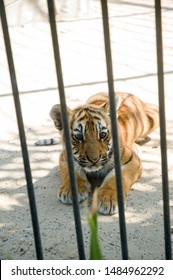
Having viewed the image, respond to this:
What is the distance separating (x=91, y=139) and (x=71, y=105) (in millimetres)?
1979

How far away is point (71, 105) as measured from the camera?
18.1 ft

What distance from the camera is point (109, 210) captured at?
3.54 m

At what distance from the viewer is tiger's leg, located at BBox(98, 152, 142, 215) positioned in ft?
11.6

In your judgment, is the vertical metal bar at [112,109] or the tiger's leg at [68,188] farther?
the tiger's leg at [68,188]

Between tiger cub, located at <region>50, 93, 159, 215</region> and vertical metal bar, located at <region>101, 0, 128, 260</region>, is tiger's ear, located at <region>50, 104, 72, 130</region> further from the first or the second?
vertical metal bar, located at <region>101, 0, 128, 260</region>

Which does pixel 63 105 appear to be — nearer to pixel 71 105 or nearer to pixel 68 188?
pixel 68 188

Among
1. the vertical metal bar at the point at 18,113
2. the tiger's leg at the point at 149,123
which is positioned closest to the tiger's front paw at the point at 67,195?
the tiger's leg at the point at 149,123

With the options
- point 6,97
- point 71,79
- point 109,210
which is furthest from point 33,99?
point 109,210

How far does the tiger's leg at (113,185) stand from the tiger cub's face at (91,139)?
0.46 ft

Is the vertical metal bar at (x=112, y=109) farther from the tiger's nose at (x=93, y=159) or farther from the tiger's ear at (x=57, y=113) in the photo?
the tiger's ear at (x=57, y=113)

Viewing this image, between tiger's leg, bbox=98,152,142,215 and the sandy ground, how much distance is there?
0.06 m

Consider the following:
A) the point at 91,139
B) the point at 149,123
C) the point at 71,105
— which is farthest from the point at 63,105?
the point at 71,105

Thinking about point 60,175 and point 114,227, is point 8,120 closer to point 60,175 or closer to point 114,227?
point 60,175

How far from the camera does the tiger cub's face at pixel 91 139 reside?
11.7 feet
